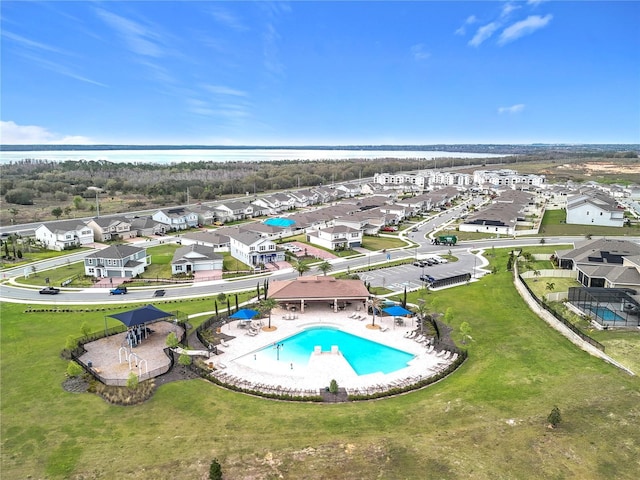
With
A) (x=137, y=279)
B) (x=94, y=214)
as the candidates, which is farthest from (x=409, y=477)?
(x=94, y=214)

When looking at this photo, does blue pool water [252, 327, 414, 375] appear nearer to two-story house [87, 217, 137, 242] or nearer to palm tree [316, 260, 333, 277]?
palm tree [316, 260, 333, 277]

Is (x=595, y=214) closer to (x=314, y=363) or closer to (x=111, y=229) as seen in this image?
(x=314, y=363)

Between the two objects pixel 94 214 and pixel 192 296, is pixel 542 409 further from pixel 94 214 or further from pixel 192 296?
pixel 94 214

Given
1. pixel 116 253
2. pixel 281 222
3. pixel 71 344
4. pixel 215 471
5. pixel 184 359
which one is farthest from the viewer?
pixel 281 222

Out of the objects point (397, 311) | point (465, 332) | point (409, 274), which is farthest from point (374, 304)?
point (409, 274)

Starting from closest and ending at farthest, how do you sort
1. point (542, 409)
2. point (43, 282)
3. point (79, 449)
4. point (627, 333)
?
point (79, 449) → point (542, 409) → point (627, 333) → point (43, 282)
